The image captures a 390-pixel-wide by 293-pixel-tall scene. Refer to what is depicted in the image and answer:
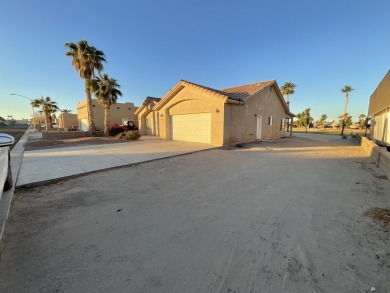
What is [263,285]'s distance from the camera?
2.06 metres

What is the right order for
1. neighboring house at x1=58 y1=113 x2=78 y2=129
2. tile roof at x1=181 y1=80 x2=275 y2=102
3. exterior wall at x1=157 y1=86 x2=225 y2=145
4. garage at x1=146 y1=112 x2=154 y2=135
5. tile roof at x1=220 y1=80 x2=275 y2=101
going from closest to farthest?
exterior wall at x1=157 y1=86 x2=225 y2=145, tile roof at x1=181 y1=80 x2=275 y2=102, tile roof at x1=220 y1=80 x2=275 y2=101, garage at x1=146 y1=112 x2=154 y2=135, neighboring house at x1=58 y1=113 x2=78 y2=129

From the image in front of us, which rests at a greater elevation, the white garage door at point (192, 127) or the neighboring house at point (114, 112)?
the neighboring house at point (114, 112)

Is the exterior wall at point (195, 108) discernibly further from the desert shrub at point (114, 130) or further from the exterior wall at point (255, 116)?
the desert shrub at point (114, 130)

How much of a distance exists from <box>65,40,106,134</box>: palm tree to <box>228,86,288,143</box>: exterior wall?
1567 centimetres

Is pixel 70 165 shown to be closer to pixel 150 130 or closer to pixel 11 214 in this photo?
pixel 11 214

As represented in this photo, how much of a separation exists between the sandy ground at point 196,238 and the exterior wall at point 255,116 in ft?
30.8

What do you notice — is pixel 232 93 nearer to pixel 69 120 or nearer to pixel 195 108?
Answer: pixel 195 108

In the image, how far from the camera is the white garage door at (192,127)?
14.7m

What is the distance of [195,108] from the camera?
15289 mm

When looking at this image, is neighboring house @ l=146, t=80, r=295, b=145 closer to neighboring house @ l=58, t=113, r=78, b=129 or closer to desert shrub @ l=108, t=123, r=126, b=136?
desert shrub @ l=108, t=123, r=126, b=136

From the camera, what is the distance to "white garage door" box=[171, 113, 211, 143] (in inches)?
580

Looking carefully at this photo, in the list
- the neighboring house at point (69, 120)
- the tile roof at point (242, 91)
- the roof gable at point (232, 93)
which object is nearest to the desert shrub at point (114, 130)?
the roof gable at point (232, 93)

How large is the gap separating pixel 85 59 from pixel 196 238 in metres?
22.1

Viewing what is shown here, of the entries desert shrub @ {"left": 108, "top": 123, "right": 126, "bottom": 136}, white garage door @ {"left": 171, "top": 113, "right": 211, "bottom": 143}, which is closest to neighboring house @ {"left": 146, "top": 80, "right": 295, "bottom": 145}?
white garage door @ {"left": 171, "top": 113, "right": 211, "bottom": 143}
